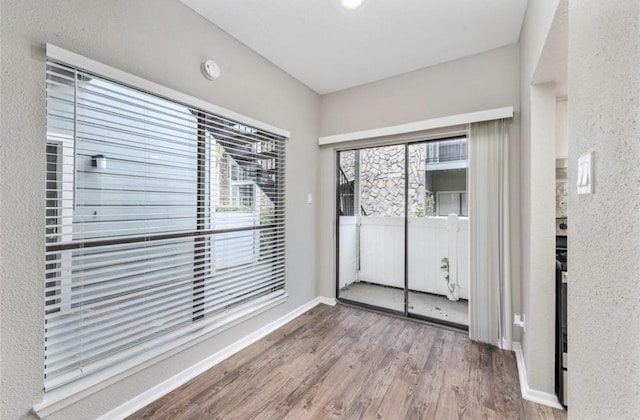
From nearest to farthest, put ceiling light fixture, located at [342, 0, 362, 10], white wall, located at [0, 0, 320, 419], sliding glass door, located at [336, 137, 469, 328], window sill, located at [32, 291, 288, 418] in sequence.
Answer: white wall, located at [0, 0, 320, 419]
window sill, located at [32, 291, 288, 418]
ceiling light fixture, located at [342, 0, 362, 10]
sliding glass door, located at [336, 137, 469, 328]

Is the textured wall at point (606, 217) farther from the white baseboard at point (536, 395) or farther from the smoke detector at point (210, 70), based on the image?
the smoke detector at point (210, 70)

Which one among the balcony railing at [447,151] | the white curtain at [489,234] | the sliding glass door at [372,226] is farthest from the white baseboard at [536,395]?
the balcony railing at [447,151]

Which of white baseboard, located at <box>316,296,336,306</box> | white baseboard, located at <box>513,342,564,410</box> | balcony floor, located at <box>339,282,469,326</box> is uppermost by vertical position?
balcony floor, located at <box>339,282,469,326</box>

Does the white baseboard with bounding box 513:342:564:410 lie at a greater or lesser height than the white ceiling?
lesser

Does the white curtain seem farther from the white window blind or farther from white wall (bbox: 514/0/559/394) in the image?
the white window blind

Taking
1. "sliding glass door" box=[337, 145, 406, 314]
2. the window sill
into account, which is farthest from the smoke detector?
the window sill

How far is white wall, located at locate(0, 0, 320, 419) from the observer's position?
1243 millimetres

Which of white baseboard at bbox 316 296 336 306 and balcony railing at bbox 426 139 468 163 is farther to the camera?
white baseboard at bbox 316 296 336 306

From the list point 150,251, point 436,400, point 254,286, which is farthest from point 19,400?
point 436,400

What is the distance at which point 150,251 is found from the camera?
175 cm

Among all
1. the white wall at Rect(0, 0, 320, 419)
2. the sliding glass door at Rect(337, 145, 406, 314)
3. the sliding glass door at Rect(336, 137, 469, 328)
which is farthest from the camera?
the sliding glass door at Rect(337, 145, 406, 314)

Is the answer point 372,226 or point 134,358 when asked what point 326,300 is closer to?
point 372,226

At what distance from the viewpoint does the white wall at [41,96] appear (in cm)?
124

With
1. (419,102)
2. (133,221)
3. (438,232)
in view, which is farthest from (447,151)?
(133,221)
